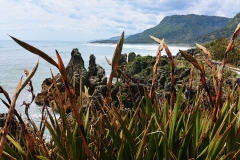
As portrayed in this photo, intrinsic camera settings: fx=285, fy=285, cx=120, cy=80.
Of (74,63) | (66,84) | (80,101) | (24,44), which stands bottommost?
(74,63)

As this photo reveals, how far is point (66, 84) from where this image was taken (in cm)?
71

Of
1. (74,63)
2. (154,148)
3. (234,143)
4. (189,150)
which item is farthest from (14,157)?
(74,63)

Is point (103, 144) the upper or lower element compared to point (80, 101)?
lower

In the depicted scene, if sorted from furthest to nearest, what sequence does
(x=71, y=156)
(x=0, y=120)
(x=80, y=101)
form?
(x=0, y=120), (x=80, y=101), (x=71, y=156)

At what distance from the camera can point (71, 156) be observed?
943 mm

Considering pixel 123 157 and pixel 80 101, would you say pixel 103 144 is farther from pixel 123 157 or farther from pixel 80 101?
pixel 80 101

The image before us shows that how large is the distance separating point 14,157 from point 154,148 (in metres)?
0.53

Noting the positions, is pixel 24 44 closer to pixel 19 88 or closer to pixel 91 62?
pixel 19 88

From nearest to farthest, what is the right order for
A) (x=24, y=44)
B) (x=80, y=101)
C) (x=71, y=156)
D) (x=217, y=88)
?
1. (x=24, y=44)
2. (x=71, y=156)
3. (x=217, y=88)
4. (x=80, y=101)

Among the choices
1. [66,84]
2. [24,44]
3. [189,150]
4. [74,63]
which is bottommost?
[74,63]

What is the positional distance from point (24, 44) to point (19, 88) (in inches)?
3.9

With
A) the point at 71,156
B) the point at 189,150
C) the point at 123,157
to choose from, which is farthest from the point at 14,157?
the point at 189,150

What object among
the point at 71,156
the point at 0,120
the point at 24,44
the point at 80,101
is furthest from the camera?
the point at 0,120

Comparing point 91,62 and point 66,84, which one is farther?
point 91,62
